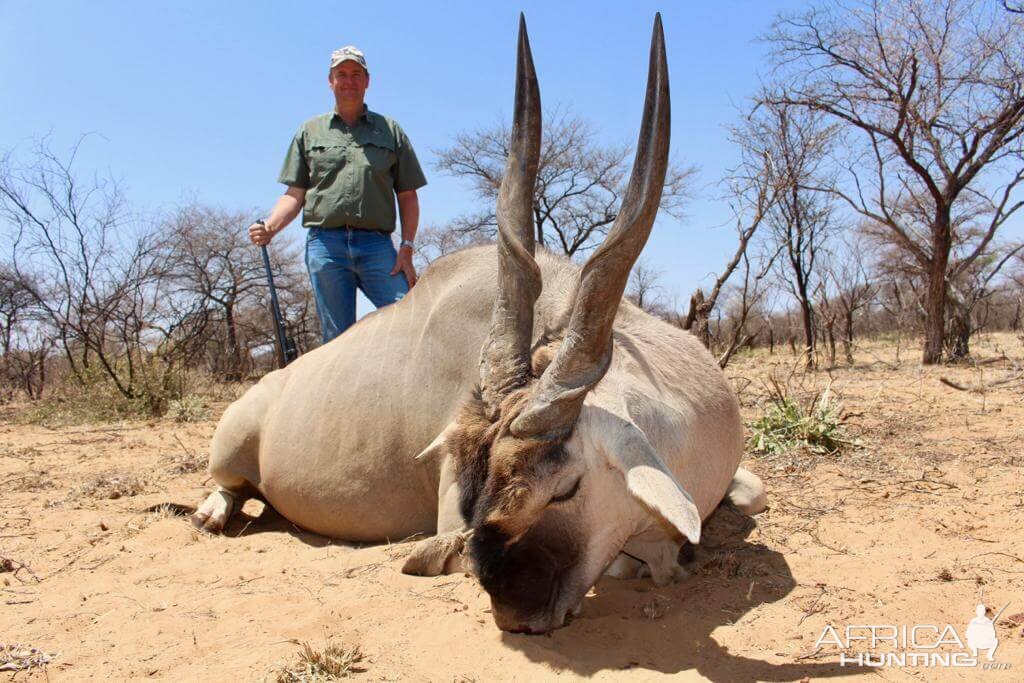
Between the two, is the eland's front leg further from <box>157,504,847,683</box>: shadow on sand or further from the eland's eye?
the eland's eye

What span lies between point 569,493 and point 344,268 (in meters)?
2.80

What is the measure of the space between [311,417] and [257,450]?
467 mm

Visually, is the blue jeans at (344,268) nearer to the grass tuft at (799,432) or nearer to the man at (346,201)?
the man at (346,201)

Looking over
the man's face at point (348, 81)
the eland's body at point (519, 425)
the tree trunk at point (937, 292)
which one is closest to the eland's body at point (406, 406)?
the eland's body at point (519, 425)

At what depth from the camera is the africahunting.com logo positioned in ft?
→ 6.57

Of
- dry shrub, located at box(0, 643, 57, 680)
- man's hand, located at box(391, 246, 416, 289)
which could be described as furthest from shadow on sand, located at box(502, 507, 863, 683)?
man's hand, located at box(391, 246, 416, 289)

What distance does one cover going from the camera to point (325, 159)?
4.66 meters

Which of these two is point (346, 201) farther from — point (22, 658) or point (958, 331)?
point (958, 331)

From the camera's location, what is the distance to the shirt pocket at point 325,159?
464cm

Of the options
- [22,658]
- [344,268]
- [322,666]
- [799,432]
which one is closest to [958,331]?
[799,432]

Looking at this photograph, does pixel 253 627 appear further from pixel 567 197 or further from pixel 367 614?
pixel 567 197

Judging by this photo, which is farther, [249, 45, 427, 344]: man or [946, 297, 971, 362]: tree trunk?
[946, 297, 971, 362]: tree trunk

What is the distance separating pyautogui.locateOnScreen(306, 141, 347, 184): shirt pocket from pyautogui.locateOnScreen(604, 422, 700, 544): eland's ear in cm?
303

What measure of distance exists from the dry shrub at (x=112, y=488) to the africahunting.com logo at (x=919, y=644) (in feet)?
12.6
